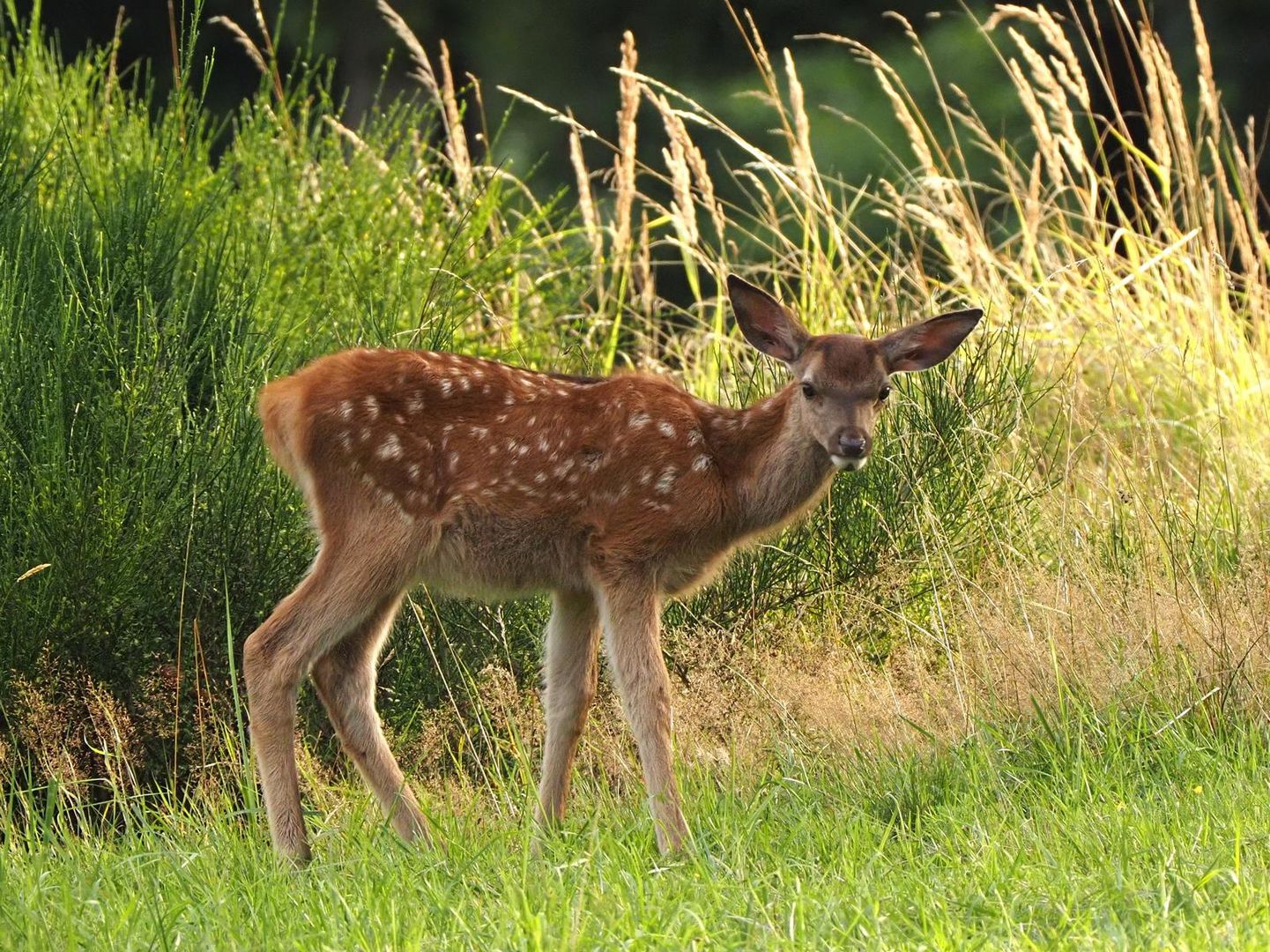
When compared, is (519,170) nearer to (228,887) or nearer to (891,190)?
(891,190)

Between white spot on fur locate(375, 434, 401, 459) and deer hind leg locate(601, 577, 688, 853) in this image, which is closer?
deer hind leg locate(601, 577, 688, 853)

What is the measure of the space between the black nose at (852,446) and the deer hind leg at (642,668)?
63cm

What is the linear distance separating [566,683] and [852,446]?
3.47ft

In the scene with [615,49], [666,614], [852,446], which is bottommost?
[615,49]

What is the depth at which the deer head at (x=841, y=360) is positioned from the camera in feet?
16.3

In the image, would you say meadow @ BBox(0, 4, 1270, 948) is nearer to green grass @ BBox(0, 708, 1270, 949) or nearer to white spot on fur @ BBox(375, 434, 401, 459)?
green grass @ BBox(0, 708, 1270, 949)

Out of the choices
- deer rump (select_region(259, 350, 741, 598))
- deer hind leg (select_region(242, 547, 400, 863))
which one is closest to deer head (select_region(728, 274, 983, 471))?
deer rump (select_region(259, 350, 741, 598))

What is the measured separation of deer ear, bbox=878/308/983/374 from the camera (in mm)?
5191

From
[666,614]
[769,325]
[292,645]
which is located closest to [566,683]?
[292,645]

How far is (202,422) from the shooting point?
586cm

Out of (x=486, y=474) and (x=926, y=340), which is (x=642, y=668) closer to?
(x=486, y=474)

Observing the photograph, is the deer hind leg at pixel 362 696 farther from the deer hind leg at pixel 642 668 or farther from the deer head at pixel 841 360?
the deer head at pixel 841 360

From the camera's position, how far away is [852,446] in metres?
4.83

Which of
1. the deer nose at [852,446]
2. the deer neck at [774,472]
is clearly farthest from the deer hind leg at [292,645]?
the deer nose at [852,446]
